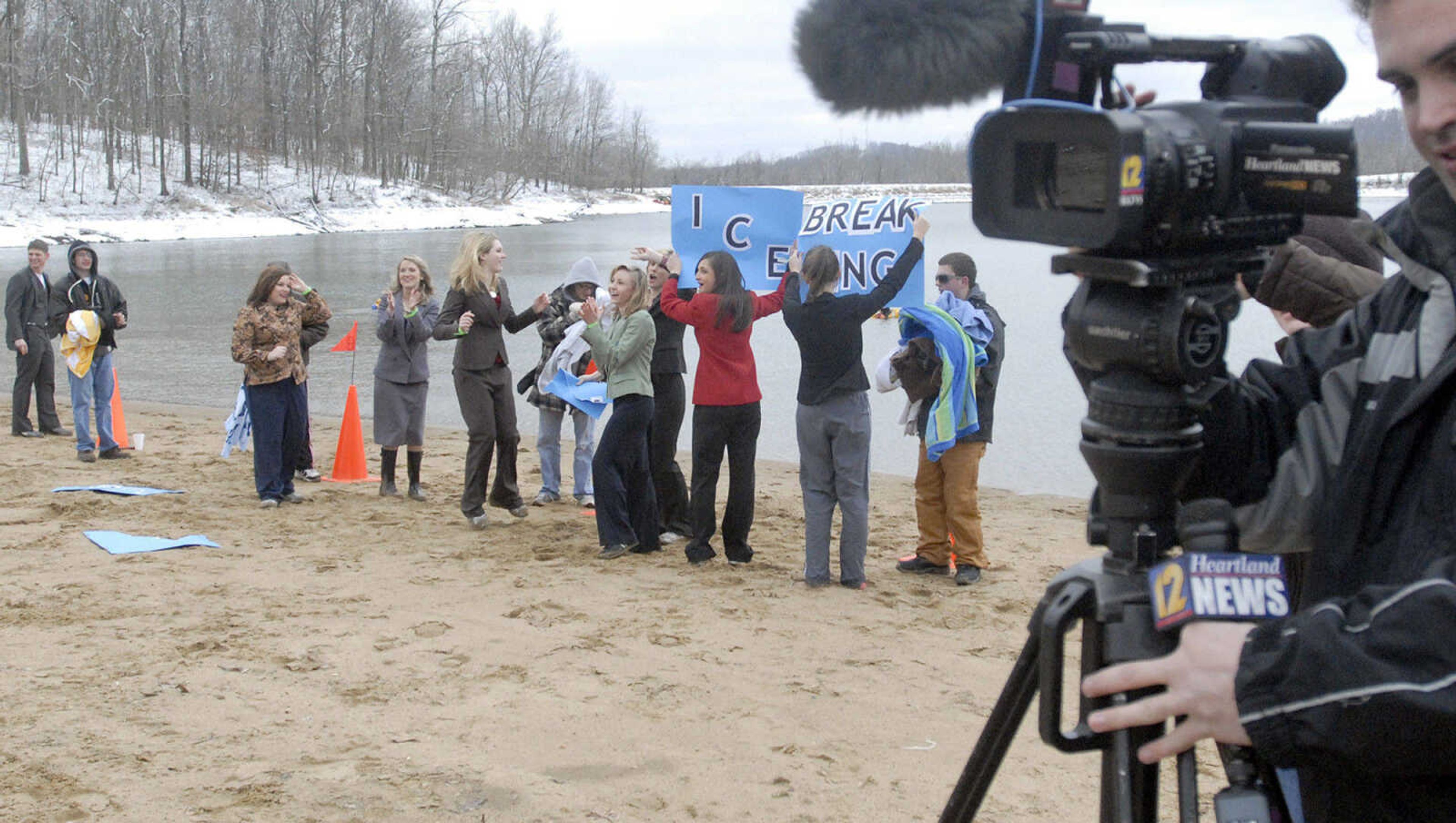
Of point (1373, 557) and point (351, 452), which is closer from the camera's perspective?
point (1373, 557)

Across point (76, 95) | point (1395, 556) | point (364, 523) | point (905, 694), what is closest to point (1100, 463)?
point (1395, 556)

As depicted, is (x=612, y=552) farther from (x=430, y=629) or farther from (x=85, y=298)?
(x=85, y=298)

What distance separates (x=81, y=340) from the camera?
32.8 feet

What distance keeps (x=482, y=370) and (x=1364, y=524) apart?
7.06 metres

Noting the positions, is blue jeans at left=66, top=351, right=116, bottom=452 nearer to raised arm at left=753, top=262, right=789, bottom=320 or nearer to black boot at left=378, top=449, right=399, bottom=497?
black boot at left=378, top=449, right=399, bottom=497

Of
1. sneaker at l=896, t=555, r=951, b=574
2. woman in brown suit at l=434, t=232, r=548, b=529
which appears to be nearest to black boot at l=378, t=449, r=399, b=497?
woman in brown suit at l=434, t=232, r=548, b=529

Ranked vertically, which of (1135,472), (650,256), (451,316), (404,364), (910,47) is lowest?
(404,364)

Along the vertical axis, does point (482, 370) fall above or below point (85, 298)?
below

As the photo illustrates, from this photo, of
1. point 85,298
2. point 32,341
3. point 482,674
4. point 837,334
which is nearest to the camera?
point 482,674

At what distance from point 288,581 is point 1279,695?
596cm

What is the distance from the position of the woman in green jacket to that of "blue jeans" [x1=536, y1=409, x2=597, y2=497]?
3.93 ft

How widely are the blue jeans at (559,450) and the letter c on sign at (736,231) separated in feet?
5.77

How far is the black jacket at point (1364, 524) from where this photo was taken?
130cm

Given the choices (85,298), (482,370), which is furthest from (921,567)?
(85,298)
